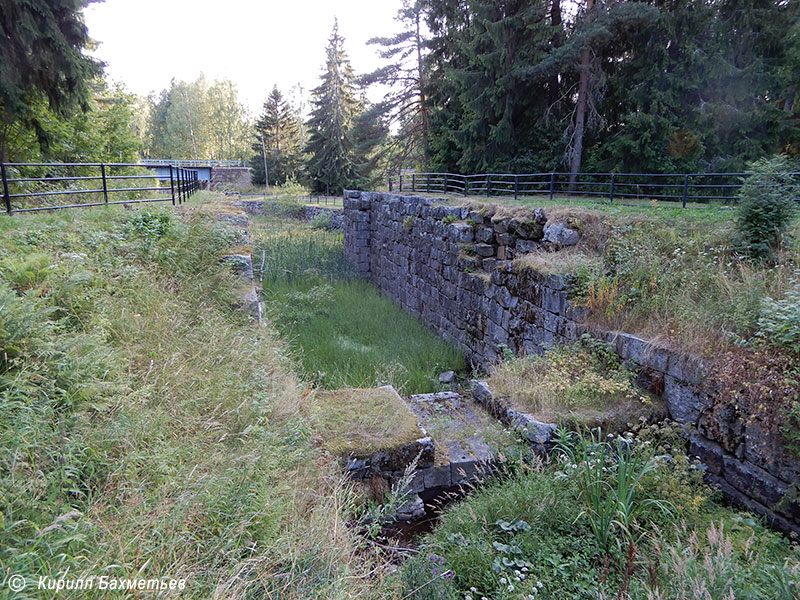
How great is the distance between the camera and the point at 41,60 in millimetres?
10344

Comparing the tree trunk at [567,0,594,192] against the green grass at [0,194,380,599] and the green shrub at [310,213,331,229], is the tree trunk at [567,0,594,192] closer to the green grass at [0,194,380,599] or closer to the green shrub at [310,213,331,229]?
the green shrub at [310,213,331,229]

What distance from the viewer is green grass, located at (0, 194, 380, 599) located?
207 centimetres

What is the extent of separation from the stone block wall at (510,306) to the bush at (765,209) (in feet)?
6.00

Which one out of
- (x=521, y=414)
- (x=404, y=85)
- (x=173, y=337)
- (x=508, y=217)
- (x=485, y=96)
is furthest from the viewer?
(x=404, y=85)

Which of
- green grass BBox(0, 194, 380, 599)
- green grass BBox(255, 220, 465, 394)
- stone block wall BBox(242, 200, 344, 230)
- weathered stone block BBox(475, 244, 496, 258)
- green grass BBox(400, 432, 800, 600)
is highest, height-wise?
stone block wall BBox(242, 200, 344, 230)

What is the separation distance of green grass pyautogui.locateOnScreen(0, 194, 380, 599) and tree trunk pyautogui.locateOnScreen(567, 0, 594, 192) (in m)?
15.9

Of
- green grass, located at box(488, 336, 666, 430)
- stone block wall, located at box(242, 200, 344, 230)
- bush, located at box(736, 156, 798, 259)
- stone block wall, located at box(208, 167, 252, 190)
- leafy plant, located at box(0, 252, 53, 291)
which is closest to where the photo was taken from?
leafy plant, located at box(0, 252, 53, 291)

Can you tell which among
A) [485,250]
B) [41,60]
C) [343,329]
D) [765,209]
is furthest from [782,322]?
[41,60]

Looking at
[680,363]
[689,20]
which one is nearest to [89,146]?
[680,363]

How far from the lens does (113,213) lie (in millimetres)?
7539

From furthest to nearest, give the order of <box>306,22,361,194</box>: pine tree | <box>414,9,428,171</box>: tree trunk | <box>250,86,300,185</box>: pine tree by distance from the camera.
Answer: <box>250,86,300,185</box>: pine tree < <box>306,22,361,194</box>: pine tree < <box>414,9,428,171</box>: tree trunk

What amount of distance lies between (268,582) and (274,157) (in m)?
47.8

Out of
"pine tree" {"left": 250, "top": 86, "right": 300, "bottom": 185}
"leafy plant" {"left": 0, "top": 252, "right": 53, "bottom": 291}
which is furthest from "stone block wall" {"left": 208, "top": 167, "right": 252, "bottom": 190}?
"leafy plant" {"left": 0, "top": 252, "right": 53, "bottom": 291}

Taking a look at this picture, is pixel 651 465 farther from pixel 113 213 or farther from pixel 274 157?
pixel 274 157
